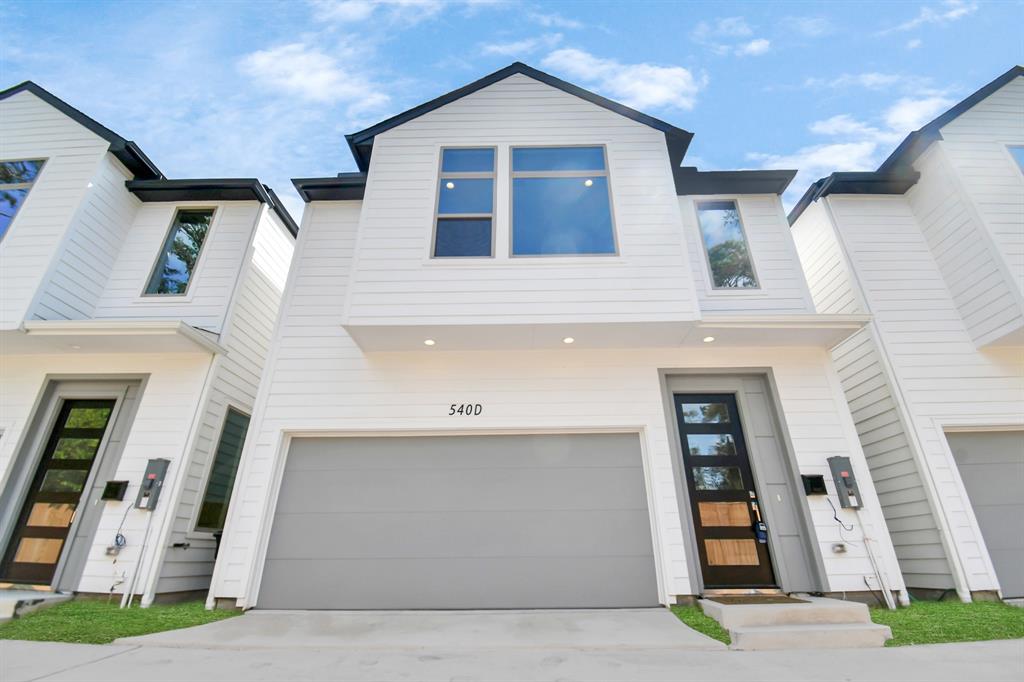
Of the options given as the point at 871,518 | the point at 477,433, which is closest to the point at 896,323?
the point at 871,518

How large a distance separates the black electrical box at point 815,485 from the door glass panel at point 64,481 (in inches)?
320

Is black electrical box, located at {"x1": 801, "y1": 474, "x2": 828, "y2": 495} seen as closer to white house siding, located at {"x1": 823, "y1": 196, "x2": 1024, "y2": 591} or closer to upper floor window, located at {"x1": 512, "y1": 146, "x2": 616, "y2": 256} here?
white house siding, located at {"x1": 823, "y1": 196, "x2": 1024, "y2": 591}

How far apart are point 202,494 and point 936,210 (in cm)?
1022

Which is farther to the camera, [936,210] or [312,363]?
[936,210]

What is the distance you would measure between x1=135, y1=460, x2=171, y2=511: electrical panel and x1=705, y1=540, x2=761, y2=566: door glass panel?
5.91 meters

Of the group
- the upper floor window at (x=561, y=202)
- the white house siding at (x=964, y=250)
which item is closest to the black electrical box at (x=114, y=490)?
the upper floor window at (x=561, y=202)

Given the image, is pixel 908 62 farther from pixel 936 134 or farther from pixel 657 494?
pixel 657 494

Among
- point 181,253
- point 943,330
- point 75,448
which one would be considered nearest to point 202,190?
point 181,253

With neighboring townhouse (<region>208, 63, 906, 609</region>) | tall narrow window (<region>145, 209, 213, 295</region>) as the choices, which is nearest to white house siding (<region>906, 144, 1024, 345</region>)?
neighboring townhouse (<region>208, 63, 906, 609</region>)

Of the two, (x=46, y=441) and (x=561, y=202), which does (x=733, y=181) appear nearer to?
(x=561, y=202)

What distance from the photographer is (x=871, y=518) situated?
4469 millimetres

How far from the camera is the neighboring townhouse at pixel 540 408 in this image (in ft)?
14.3

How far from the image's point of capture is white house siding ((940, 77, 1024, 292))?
5191mm

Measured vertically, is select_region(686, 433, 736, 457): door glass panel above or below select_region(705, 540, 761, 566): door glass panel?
above
